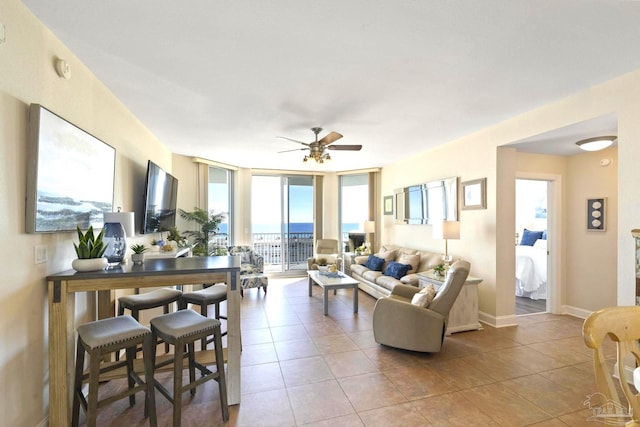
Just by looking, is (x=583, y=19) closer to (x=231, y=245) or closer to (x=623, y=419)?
(x=623, y=419)

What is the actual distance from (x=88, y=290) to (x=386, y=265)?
182 inches

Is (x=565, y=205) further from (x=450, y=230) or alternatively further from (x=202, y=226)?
(x=202, y=226)

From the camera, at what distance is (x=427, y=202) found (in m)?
5.11

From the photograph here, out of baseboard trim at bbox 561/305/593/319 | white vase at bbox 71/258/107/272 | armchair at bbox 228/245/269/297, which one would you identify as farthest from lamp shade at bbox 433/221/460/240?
white vase at bbox 71/258/107/272

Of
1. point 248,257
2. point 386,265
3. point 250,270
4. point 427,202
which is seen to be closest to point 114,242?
point 250,270

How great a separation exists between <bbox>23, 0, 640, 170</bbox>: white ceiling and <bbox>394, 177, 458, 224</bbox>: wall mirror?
1.29 metres

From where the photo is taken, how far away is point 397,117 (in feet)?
11.3

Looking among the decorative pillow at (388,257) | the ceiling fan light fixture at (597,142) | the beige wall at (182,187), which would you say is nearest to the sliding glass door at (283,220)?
the beige wall at (182,187)

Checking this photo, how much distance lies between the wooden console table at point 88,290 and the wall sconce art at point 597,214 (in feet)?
16.0

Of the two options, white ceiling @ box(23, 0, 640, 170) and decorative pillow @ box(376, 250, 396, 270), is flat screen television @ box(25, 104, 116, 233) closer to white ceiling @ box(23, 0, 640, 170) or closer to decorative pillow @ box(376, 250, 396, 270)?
white ceiling @ box(23, 0, 640, 170)

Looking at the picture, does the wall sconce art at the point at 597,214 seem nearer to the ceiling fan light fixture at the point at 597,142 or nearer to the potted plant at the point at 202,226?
the ceiling fan light fixture at the point at 597,142

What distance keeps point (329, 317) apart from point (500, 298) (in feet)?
7.59

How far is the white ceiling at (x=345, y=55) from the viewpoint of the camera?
1694 millimetres

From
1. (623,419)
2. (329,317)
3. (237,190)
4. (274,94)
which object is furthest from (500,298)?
(237,190)
